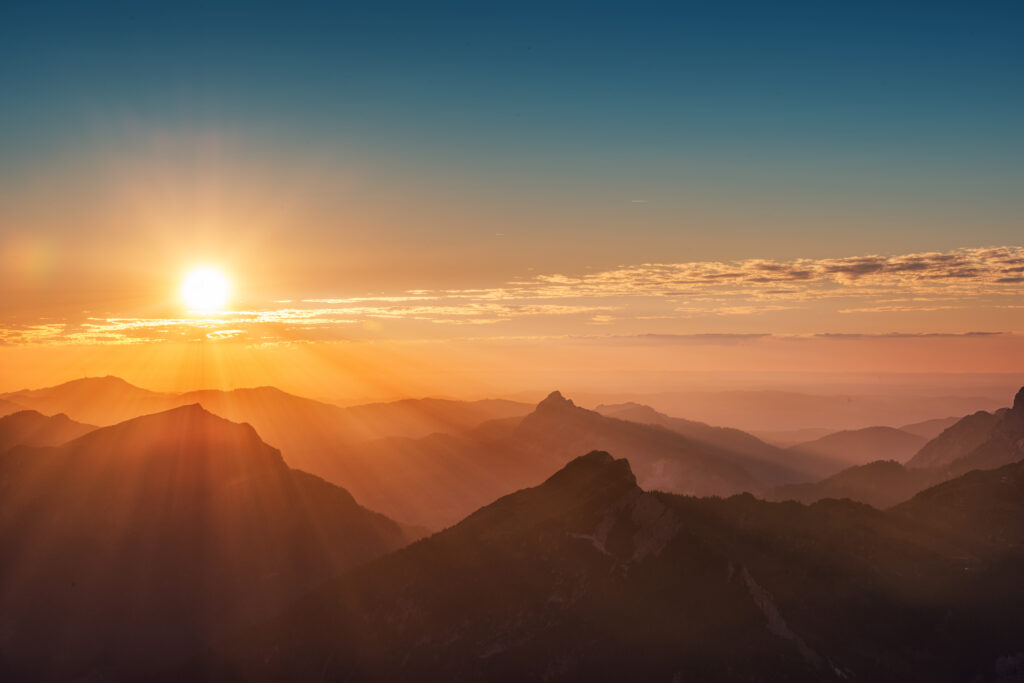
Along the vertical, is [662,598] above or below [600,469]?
below

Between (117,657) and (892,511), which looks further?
(117,657)

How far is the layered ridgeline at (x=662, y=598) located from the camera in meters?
115

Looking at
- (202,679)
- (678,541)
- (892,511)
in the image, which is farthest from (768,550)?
(202,679)

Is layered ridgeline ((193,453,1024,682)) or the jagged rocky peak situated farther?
the jagged rocky peak

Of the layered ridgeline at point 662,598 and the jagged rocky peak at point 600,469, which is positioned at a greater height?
the jagged rocky peak at point 600,469

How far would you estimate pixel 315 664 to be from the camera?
145125 millimetres

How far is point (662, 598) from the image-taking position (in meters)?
124

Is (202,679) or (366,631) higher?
(366,631)

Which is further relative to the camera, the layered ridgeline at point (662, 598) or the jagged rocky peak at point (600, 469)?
the jagged rocky peak at point (600, 469)

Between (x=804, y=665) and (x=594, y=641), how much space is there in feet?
98.1

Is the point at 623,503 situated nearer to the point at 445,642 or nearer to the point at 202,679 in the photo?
the point at 445,642

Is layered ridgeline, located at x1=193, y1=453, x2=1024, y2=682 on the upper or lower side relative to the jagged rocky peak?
lower

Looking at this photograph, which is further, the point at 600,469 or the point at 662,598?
the point at 600,469

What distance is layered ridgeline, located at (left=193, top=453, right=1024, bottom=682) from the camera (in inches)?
4542
